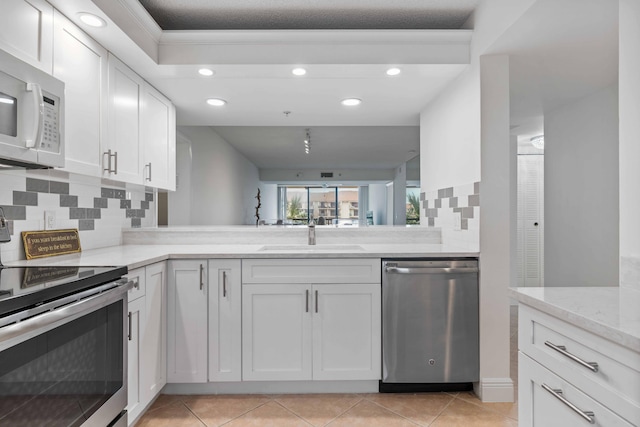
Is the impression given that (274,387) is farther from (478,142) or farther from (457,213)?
(478,142)

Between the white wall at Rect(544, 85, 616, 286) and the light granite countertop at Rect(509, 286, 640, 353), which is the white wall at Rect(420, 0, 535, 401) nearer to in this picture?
the light granite countertop at Rect(509, 286, 640, 353)

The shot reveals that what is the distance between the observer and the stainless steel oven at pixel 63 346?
97 centimetres

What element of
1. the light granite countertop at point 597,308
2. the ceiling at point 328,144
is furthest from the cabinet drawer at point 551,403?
the ceiling at point 328,144

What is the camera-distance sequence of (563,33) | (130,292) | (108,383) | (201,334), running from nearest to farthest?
(108,383), (130,292), (563,33), (201,334)

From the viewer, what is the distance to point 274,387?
2.19 meters

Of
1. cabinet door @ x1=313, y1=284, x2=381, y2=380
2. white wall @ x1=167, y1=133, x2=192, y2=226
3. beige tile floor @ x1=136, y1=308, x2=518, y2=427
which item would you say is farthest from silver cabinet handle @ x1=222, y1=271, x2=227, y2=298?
white wall @ x1=167, y1=133, x2=192, y2=226

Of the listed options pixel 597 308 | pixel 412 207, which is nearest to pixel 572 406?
pixel 597 308

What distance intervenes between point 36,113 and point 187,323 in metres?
1.33

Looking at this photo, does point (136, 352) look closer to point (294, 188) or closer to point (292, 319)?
point (292, 319)

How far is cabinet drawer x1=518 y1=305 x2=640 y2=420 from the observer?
29.5 inches

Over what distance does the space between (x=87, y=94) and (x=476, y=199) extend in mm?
2256

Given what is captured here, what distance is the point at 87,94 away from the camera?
183 cm

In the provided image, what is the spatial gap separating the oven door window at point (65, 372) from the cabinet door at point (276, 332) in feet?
2.47

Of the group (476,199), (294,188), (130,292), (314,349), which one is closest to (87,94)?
(130,292)
